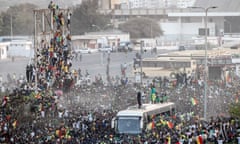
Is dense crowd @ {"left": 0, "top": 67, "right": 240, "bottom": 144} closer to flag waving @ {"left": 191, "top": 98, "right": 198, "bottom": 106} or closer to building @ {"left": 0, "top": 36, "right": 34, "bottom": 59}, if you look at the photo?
flag waving @ {"left": 191, "top": 98, "right": 198, "bottom": 106}

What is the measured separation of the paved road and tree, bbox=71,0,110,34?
6183 mm

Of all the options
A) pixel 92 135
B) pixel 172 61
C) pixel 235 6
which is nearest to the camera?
pixel 92 135

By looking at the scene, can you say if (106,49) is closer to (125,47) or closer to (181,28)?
(125,47)

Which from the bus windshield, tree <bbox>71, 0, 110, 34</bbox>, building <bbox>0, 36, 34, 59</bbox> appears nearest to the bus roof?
the bus windshield

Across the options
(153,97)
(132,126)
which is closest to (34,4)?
(153,97)

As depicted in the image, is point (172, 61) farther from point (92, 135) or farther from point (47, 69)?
point (92, 135)

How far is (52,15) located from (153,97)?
15.8ft

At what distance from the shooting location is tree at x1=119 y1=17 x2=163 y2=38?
5997 centimetres

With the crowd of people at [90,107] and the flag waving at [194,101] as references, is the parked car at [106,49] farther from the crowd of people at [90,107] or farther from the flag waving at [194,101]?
the flag waving at [194,101]

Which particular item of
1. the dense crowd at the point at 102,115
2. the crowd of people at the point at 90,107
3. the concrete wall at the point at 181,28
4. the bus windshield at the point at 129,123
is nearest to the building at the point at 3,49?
the crowd of people at the point at 90,107

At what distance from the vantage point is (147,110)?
21.0 metres

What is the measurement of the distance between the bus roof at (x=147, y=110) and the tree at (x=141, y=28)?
37218 millimetres

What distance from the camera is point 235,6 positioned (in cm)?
6750

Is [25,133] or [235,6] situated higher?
[235,6]
